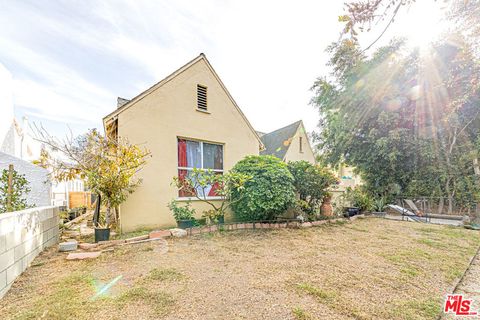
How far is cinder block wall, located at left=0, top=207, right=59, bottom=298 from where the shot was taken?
275 cm

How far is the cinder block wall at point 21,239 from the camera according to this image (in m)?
2.75

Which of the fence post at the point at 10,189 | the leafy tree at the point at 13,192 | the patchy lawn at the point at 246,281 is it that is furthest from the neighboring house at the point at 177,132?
the fence post at the point at 10,189

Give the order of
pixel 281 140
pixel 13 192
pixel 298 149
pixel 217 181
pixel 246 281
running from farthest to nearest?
1. pixel 281 140
2. pixel 298 149
3. pixel 217 181
4. pixel 13 192
5. pixel 246 281

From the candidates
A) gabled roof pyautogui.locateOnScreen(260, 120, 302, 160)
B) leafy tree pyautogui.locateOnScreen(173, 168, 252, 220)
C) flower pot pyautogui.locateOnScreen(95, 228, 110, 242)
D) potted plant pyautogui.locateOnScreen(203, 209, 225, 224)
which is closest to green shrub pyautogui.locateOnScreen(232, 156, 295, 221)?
leafy tree pyautogui.locateOnScreen(173, 168, 252, 220)

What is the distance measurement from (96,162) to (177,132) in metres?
2.62

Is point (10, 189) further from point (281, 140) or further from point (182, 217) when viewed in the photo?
point (281, 140)

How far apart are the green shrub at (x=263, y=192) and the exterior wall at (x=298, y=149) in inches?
431

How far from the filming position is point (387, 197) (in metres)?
12.2

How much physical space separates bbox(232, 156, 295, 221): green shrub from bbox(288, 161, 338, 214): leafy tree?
112 cm

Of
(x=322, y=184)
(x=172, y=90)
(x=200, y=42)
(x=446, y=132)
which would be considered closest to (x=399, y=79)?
(x=446, y=132)

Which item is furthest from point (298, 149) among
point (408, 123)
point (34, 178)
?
point (34, 178)

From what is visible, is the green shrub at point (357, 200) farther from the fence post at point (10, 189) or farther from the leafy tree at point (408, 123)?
the fence post at point (10, 189)

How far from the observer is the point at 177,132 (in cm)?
726

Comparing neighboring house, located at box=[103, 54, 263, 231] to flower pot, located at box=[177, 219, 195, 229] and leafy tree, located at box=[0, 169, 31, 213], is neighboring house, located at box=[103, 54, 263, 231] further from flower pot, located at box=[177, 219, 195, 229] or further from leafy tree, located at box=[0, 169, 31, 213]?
leafy tree, located at box=[0, 169, 31, 213]
